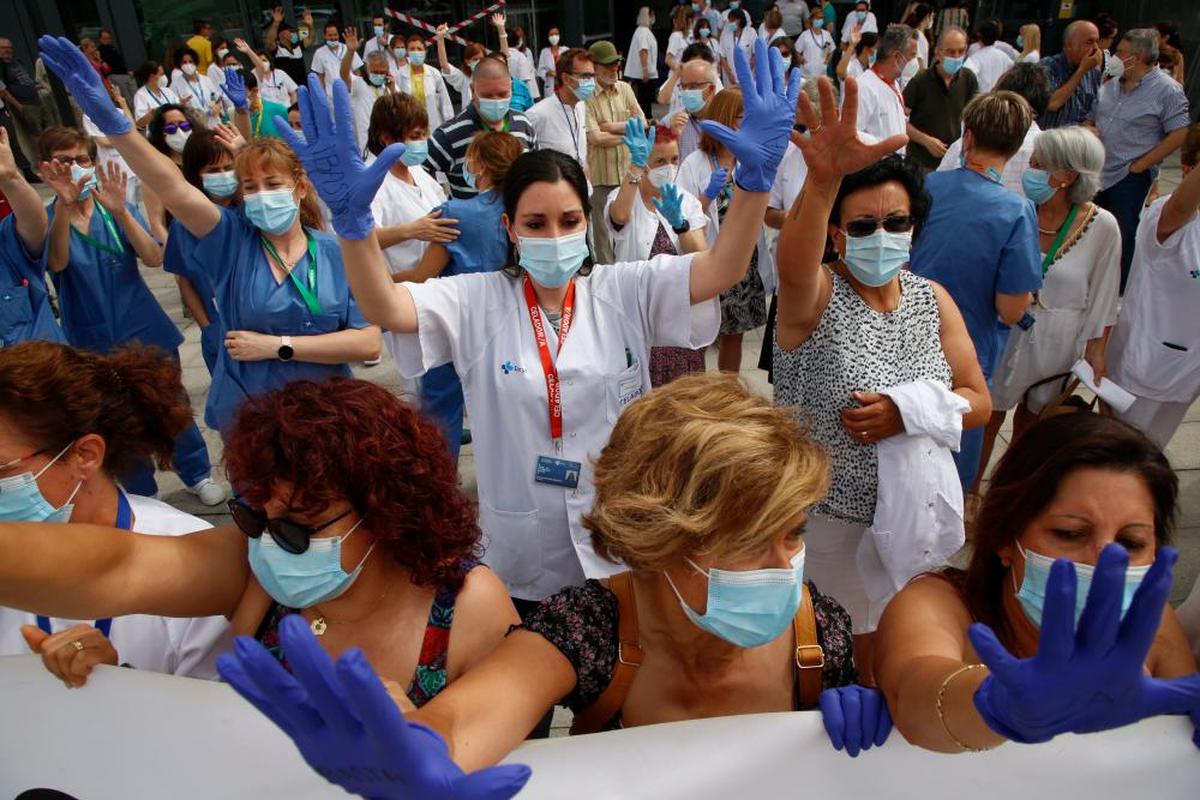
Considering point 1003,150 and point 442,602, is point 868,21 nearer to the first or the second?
point 1003,150

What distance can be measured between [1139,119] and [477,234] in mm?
5667

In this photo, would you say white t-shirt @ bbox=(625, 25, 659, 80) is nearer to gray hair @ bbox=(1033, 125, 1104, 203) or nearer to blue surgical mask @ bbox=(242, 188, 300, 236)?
gray hair @ bbox=(1033, 125, 1104, 203)

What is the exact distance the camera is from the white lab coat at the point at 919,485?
2146mm

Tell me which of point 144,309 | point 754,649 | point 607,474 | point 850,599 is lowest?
point 850,599

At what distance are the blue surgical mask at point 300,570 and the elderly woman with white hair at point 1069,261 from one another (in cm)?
301

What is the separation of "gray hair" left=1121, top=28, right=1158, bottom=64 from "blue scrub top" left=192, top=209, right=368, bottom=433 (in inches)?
246

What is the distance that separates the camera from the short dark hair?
2293mm

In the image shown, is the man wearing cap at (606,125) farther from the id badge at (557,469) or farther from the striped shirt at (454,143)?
the id badge at (557,469)

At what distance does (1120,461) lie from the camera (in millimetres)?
1513

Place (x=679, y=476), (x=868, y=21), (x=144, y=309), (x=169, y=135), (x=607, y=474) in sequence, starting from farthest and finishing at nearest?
(x=868, y=21), (x=169, y=135), (x=144, y=309), (x=607, y=474), (x=679, y=476)

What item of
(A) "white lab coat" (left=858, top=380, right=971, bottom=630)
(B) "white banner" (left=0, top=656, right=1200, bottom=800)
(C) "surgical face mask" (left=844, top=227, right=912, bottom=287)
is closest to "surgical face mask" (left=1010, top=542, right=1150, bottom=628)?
(B) "white banner" (left=0, top=656, right=1200, bottom=800)

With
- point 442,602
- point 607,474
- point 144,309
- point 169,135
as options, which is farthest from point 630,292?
point 169,135

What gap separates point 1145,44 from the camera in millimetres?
6090

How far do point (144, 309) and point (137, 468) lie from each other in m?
2.31
